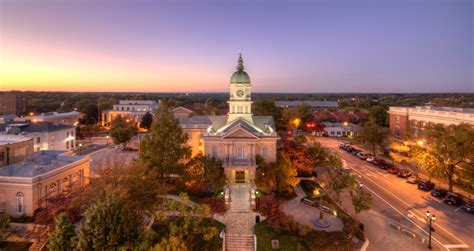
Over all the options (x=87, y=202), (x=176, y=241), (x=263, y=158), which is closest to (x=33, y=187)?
(x=87, y=202)

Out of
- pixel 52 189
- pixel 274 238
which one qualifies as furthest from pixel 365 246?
pixel 52 189

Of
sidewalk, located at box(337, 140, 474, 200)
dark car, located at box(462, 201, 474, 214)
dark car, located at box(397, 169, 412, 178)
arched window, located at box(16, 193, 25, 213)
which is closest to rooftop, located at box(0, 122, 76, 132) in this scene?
arched window, located at box(16, 193, 25, 213)

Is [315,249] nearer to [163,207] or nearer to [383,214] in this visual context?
[383,214]

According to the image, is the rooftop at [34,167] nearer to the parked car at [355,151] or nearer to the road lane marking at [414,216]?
the road lane marking at [414,216]

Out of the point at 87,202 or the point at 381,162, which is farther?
the point at 381,162

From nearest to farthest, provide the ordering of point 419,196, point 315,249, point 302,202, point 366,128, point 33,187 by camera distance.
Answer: point 315,249 → point 33,187 → point 302,202 → point 419,196 → point 366,128

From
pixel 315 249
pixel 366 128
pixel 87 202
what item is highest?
pixel 366 128

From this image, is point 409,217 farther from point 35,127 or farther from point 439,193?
point 35,127

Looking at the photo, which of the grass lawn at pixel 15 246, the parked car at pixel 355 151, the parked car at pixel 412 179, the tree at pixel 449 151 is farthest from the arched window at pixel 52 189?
the parked car at pixel 355 151
